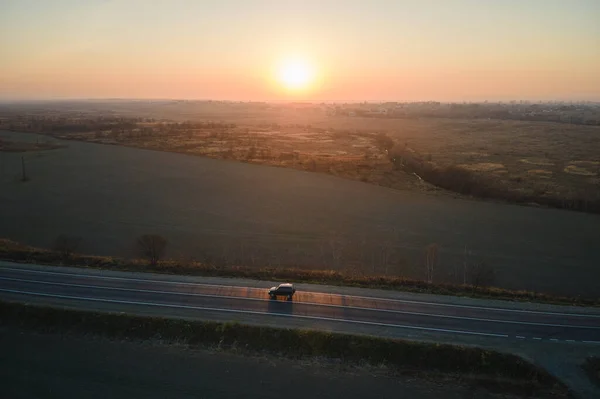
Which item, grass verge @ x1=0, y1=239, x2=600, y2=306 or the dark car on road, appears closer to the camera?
the dark car on road

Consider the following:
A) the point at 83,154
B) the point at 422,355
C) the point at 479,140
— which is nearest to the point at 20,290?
the point at 422,355

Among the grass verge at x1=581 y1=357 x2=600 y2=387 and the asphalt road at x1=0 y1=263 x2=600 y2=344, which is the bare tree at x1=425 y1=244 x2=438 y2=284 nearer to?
the asphalt road at x1=0 y1=263 x2=600 y2=344

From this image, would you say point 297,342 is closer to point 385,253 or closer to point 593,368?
point 593,368

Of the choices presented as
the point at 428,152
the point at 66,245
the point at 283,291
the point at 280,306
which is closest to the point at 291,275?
the point at 283,291

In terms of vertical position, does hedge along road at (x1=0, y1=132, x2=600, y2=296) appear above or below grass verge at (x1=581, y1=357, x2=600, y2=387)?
above

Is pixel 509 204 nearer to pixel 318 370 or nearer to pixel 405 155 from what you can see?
pixel 405 155

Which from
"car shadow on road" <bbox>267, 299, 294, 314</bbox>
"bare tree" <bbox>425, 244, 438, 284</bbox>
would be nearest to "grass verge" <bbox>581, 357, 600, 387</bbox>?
"bare tree" <bbox>425, 244, 438, 284</bbox>

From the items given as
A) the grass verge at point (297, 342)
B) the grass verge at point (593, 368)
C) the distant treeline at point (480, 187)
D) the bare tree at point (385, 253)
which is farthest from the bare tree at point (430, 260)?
the distant treeline at point (480, 187)

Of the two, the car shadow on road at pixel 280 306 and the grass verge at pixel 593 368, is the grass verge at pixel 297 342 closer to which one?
the grass verge at pixel 593 368
